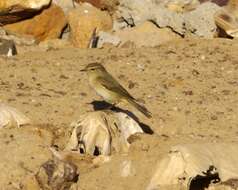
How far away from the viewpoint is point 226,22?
13.5 metres

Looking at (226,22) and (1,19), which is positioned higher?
(226,22)

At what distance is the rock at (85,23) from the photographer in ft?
45.1

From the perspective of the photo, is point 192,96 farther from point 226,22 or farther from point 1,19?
point 1,19

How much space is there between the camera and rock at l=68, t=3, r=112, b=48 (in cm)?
1373

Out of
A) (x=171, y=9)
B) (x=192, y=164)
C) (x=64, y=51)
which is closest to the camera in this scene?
(x=192, y=164)

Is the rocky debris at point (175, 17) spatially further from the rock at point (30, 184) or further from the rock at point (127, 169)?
the rock at point (30, 184)

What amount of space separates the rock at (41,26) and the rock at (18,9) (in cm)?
9

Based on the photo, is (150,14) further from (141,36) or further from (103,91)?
(103,91)

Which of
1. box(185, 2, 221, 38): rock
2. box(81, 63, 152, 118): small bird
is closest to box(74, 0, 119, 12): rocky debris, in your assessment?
box(185, 2, 221, 38): rock

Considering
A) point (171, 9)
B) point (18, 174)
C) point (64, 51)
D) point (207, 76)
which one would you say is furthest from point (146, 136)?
point (171, 9)

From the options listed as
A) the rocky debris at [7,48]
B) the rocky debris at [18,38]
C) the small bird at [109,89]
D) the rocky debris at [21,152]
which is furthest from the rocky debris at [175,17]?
the rocky debris at [21,152]

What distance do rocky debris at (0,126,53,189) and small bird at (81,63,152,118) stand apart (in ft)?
3.07

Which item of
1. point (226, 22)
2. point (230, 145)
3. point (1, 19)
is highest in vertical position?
point (230, 145)

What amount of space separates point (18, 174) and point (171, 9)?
7.01 metres
